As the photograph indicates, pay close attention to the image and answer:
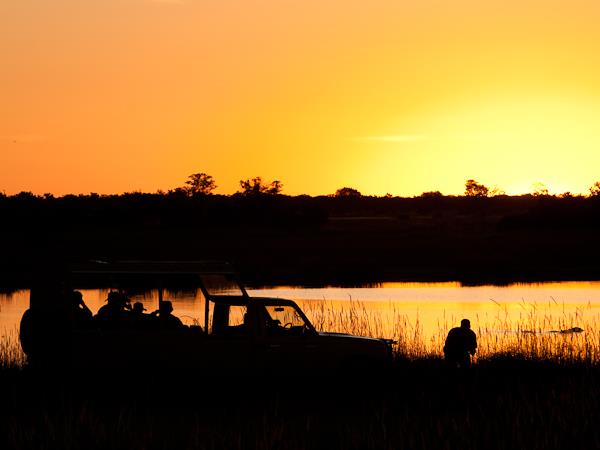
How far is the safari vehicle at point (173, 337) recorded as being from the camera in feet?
59.6

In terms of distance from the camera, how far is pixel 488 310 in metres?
46.1

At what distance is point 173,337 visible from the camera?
18.3 meters

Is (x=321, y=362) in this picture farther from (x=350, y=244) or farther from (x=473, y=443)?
(x=350, y=244)

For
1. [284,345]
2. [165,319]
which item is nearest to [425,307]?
[284,345]

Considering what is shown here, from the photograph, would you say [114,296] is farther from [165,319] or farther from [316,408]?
[316,408]

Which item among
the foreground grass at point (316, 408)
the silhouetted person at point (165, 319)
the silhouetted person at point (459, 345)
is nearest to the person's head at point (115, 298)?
the silhouetted person at point (165, 319)

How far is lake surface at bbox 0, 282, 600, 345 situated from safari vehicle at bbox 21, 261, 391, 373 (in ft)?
26.1

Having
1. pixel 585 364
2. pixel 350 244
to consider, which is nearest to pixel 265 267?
pixel 350 244

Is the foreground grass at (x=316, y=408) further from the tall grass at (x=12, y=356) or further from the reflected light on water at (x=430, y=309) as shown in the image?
the reflected light on water at (x=430, y=309)

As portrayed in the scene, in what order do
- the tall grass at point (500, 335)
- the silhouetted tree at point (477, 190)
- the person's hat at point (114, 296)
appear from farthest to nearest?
the silhouetted tree at point (477, 190) → the tall grass at point (500, 335) → the person's hat at point (114, 296)

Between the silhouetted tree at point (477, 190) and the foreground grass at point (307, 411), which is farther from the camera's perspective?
the silhouetted tree at point (477, 190)

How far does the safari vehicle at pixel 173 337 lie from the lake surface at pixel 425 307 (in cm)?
794

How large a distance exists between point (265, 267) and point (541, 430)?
6641cm

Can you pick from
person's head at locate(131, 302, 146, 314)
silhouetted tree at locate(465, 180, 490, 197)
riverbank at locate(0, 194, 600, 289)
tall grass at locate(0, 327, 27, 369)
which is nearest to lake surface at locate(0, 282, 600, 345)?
tall grass at locate(0, 327, 27, 369)
